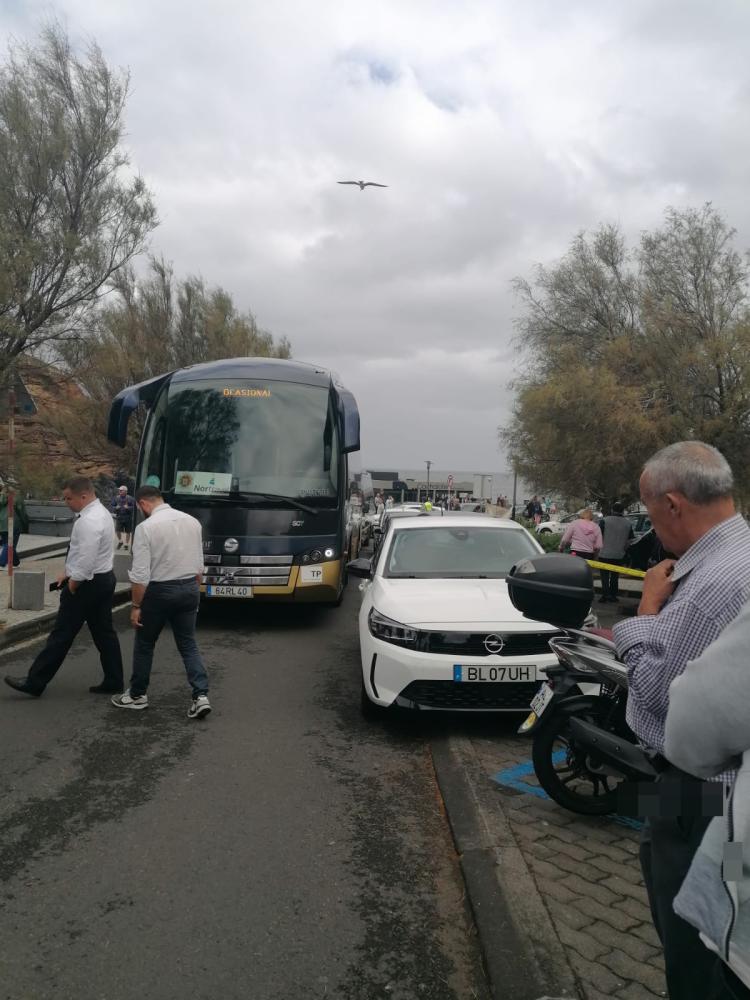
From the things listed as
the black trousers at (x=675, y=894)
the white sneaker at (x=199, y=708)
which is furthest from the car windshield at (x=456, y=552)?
the black trousers at (x=675, y=894)

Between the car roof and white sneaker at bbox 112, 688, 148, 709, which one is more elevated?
the car roof

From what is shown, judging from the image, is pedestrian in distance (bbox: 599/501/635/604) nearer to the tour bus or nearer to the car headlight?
the tour bus

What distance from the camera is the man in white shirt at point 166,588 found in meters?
6.23

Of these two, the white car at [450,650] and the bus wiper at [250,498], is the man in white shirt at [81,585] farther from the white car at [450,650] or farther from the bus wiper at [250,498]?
the bus wiper at [250,498]

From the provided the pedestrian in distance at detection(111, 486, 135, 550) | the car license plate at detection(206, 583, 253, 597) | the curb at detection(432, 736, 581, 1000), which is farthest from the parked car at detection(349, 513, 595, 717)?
the pedestrian in distance at detection(111, 486, 135, 550)

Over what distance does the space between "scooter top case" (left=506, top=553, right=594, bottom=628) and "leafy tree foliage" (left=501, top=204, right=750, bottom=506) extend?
2352 cm

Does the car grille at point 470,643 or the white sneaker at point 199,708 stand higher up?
the car grille at point 470,643

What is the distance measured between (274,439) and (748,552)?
927cm

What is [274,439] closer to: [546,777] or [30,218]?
[546,777]

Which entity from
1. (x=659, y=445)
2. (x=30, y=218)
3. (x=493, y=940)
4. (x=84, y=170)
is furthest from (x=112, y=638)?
(x=659, y=445)

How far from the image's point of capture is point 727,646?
1.51 meters

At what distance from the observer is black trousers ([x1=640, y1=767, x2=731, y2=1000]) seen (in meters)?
1.70

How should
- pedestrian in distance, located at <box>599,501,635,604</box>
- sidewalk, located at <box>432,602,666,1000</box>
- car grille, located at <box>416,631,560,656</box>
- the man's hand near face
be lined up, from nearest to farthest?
the man's hand near face < sidewalk, located at <box>432,602,666,1000</box> < car grille, located at <box>416,631,560,656</box> < pedestrian in distance, located at <box>599,501,635,604</box>

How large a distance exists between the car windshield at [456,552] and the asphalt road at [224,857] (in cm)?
139
